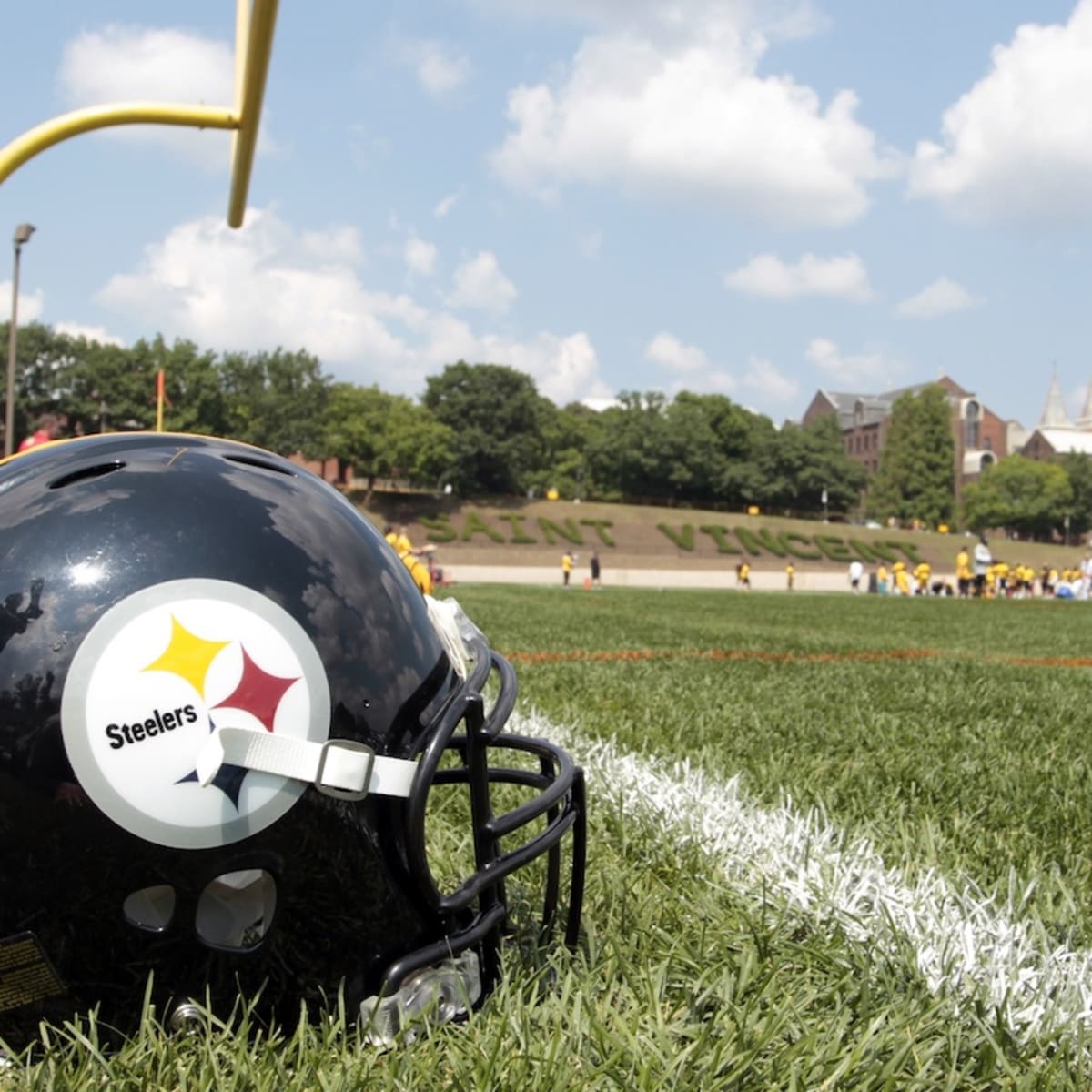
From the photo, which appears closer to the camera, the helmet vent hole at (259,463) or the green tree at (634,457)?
the helmet vent hole at (259,463)

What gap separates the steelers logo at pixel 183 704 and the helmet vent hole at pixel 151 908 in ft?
0.23

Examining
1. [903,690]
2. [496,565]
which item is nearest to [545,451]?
[496,565]

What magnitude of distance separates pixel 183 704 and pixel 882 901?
4.18 ft

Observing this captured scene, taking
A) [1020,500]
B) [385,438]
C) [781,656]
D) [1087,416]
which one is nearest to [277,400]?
[385,438]

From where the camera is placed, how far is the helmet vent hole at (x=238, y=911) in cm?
138

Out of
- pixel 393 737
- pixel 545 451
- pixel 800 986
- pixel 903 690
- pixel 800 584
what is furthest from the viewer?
pixel 545 451

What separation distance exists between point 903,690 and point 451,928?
4.51m

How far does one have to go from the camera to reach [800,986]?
5.43 feet

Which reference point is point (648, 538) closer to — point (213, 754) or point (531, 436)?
point (531, 436)

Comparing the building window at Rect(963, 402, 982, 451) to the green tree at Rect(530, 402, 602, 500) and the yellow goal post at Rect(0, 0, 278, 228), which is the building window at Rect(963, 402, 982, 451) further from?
the yellow goal post at Rect(0, 0, 278, 228)

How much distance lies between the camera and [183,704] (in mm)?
1337

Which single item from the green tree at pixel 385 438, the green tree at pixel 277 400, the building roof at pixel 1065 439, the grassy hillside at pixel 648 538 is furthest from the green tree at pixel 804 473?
the building roof at pixel 1065 439

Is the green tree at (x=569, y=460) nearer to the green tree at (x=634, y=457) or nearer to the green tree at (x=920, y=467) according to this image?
the green tree at (x=634, y=457)

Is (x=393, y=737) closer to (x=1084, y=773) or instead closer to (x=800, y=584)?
(x=1084, y=773)
